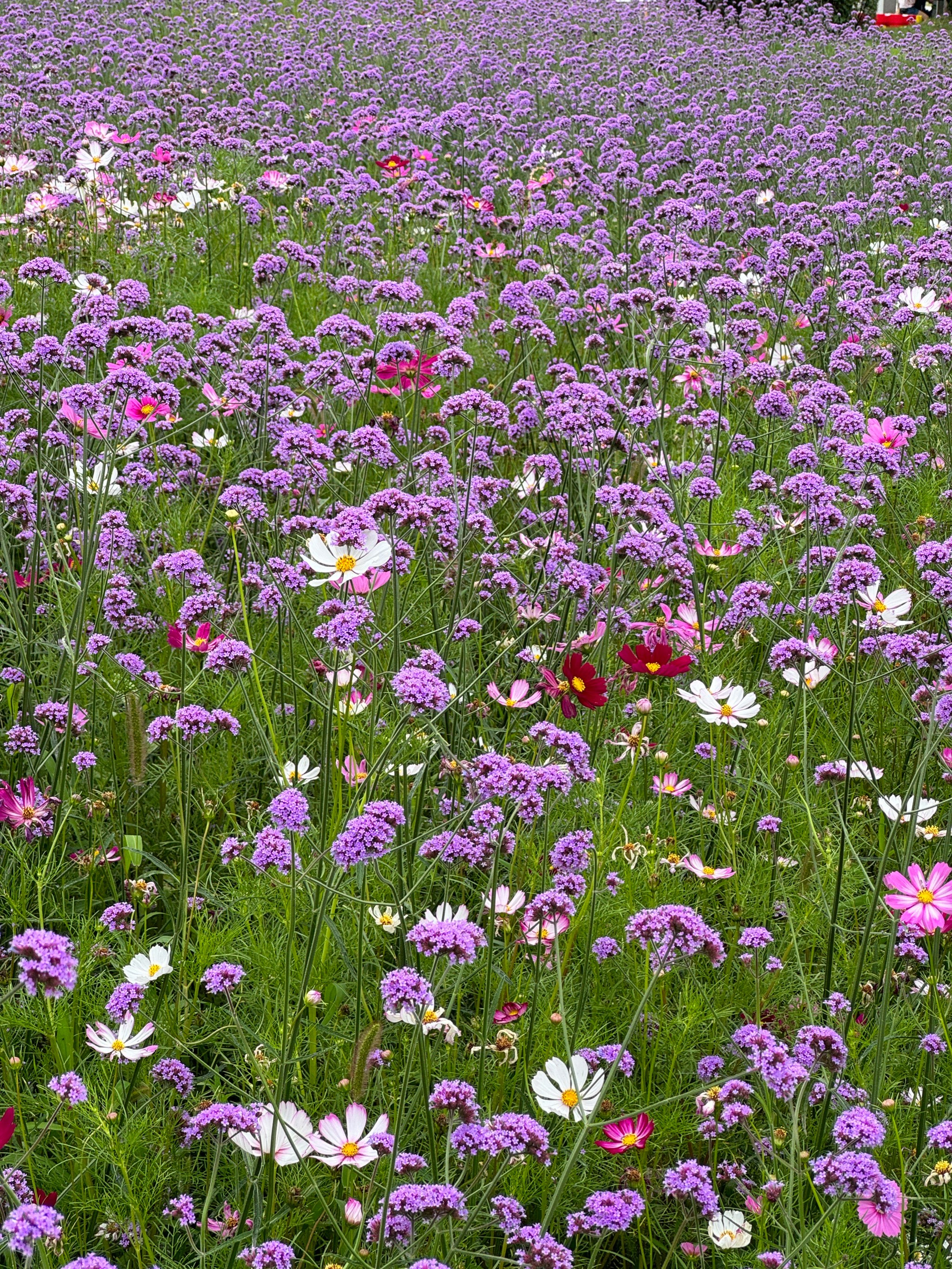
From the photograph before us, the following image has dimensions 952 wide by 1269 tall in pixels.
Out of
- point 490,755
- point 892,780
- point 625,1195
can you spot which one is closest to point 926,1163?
point 625,1195

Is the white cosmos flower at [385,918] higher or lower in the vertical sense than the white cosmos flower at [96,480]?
lower

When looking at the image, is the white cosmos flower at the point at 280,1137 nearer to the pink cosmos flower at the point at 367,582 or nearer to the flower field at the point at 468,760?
the flower field at the point at 468,760

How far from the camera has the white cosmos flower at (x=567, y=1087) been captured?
1.70m

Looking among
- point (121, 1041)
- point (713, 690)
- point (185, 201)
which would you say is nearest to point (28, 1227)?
point (121, 1041)

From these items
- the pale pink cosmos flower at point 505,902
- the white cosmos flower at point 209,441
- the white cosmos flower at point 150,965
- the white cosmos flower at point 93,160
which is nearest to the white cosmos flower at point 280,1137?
the white cosmos flower at point 150,965

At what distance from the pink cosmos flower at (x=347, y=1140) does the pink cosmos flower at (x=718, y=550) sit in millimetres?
1974

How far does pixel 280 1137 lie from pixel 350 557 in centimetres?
98

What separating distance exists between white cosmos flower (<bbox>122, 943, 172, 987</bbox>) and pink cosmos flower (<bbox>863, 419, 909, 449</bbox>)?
2.42m

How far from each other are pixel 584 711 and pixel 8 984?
4.50 feet

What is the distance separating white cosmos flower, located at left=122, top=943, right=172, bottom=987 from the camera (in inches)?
74.2

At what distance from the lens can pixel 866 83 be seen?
1114 cm

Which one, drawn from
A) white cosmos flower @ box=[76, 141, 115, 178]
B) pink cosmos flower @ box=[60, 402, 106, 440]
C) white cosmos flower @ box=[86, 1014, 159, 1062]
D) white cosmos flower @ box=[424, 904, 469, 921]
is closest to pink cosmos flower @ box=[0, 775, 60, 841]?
white cosmos flower @ box=[86, 1014, 159, 1062]

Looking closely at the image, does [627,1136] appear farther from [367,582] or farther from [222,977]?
[367,582]

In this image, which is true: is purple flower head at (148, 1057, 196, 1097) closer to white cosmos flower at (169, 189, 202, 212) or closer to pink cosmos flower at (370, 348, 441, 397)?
pink cosmos flower at (370, 348, 441, 397)
